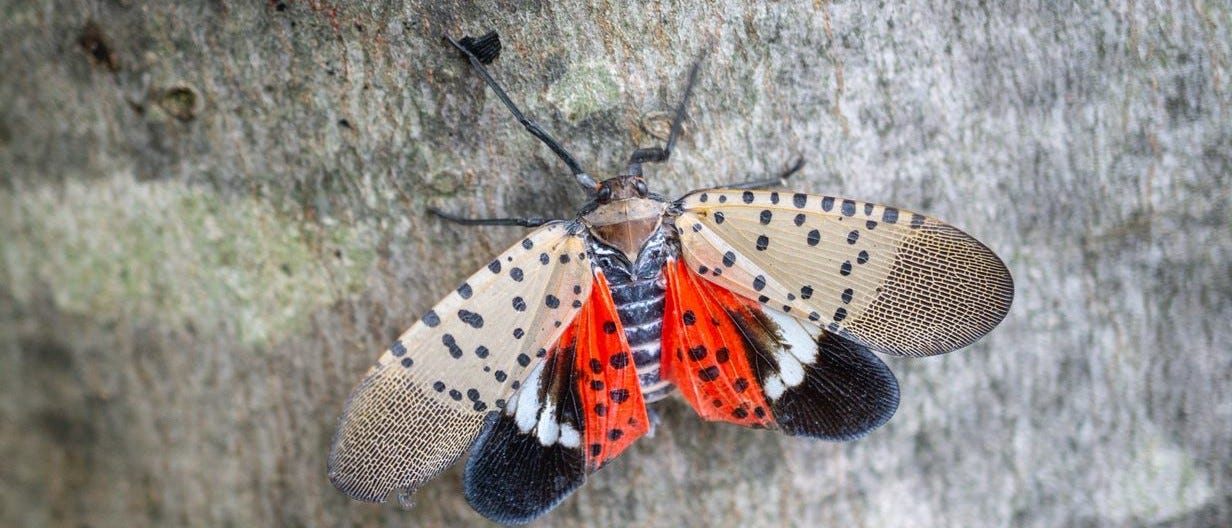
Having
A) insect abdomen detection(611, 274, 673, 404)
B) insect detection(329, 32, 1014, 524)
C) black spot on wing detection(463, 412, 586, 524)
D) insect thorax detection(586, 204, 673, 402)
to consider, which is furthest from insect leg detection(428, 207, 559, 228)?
black spot on wing detection(463, 412, 586, 524)

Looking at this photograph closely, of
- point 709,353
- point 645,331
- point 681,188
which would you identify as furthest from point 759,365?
point 681,188

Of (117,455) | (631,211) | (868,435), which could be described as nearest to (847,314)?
(868,435)

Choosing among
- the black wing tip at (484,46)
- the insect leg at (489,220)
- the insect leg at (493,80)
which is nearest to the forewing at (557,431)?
the insect leg at (489,220)

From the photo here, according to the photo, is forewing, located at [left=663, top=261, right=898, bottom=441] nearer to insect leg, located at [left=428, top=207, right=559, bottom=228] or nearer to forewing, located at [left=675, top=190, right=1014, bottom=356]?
forewing, located at [left=675, top=190, right=1014, bottom=356]

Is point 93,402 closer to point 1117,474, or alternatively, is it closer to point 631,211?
point 631,211

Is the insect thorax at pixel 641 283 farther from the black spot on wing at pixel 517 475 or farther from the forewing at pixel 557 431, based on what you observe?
the black spot on wing at pixel 517 475

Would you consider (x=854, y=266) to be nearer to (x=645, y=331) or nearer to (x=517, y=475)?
(x=645, y=331)
